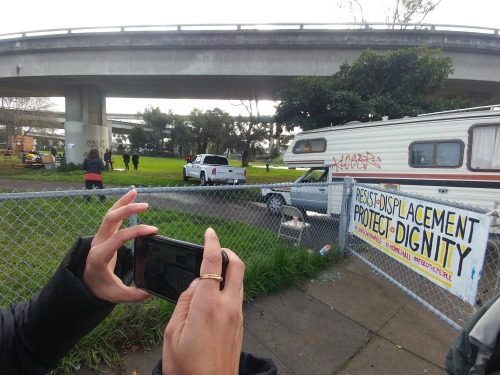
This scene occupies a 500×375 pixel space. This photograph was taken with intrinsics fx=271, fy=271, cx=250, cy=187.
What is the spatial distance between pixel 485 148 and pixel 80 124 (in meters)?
19.0

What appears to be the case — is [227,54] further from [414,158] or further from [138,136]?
[138,136]

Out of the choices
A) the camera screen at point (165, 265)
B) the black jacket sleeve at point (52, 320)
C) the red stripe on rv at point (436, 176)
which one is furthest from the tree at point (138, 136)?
the camera screen at point (165, 265)

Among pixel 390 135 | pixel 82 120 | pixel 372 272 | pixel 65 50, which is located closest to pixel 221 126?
pixel 82 120

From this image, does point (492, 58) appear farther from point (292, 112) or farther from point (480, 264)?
point (480, 264)

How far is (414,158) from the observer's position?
A: 271 inches

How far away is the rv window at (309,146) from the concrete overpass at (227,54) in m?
5.20

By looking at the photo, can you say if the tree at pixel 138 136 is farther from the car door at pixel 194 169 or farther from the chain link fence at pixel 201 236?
the chain link fence at pixel 201 236

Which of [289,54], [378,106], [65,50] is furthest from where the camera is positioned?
[65,50]

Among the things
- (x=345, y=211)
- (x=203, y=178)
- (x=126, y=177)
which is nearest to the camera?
(x=345, y=211)

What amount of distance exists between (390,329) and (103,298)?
3.02 m

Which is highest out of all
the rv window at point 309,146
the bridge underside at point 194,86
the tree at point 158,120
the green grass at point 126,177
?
the tree at point 158,120

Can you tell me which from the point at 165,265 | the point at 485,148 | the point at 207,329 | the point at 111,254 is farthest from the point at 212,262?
the point at 485,148

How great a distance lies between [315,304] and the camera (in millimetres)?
3348

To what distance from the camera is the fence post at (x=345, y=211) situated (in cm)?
441
